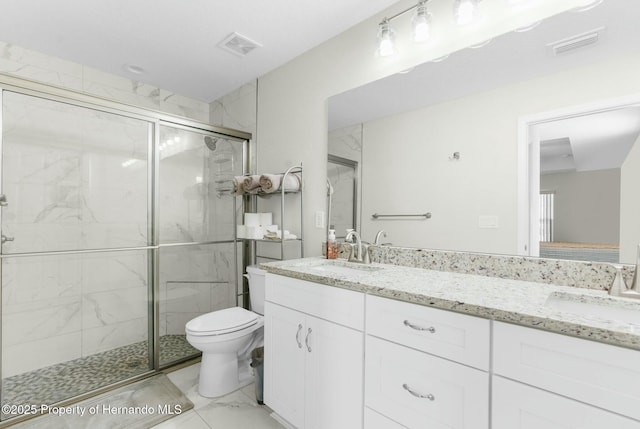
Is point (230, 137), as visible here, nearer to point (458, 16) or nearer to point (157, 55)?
point (157, 55)

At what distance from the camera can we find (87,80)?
241cm

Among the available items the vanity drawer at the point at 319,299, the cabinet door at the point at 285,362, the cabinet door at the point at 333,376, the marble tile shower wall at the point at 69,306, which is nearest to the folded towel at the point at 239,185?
the marble tile shower wall at the point at 69,306

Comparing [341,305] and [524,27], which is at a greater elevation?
[524,27]

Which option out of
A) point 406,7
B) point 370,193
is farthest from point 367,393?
point 406,7

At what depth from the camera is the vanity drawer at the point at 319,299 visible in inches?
48.7

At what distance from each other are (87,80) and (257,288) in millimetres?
2108

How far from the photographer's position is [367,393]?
1188 millimetres

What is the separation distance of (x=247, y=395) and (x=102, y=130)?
2.21m

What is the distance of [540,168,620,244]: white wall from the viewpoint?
1.11 metres

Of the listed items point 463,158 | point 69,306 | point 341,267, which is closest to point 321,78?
point 463,158

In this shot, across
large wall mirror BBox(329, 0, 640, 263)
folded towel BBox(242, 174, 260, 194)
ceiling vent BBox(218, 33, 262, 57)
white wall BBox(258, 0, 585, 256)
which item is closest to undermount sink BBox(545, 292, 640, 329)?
large wall mirror BBox(329, 0, 640, 263)

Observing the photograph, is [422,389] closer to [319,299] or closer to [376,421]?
[376,421]

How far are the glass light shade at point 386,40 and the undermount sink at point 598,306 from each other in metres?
1.37

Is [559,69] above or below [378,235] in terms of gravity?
above
